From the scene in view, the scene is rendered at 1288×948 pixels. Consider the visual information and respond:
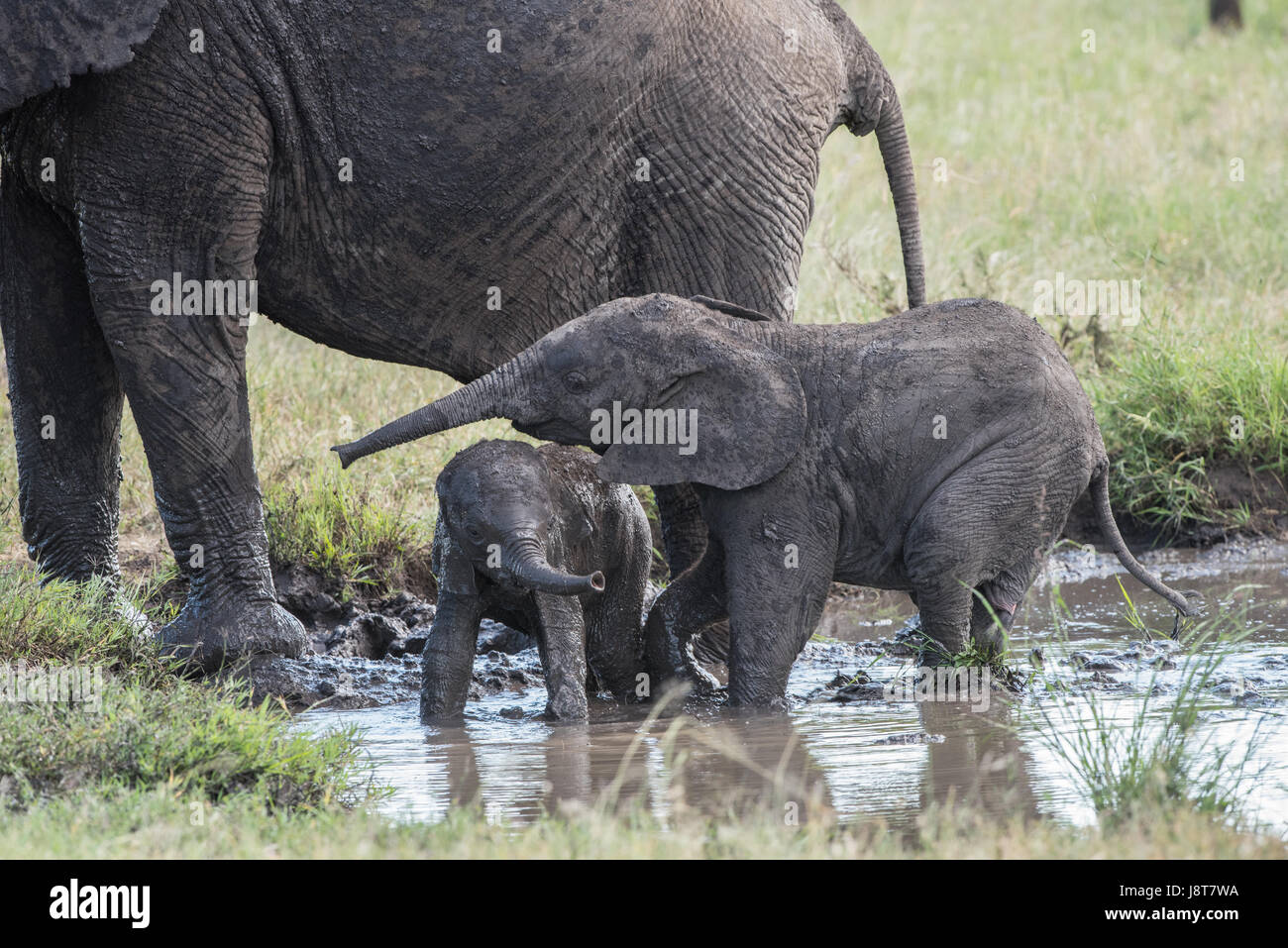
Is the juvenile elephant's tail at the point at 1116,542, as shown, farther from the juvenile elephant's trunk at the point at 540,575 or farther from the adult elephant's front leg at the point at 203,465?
the adult elephant's front leg at the point at 203,465

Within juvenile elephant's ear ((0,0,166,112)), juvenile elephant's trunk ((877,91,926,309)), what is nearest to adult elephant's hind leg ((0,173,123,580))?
juvenile elephant's ear ((0,0,166,112))

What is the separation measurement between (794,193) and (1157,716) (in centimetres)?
213

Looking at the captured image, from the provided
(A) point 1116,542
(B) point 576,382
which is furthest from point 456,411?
(A) point 1116,542

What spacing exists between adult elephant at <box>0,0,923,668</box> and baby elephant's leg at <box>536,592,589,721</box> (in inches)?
39.0

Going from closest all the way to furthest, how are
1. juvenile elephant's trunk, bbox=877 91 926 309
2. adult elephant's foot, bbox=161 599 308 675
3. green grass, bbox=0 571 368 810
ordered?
green grass, bbox=0 571 368 810 → adult elephant's foot, bbox=161 599 308 675 → juvenile elephant's trunk, bbox=877 91 926 309

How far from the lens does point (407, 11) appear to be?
18.8 ft

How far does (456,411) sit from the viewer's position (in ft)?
17.7

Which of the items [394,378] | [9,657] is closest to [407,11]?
[9,657]

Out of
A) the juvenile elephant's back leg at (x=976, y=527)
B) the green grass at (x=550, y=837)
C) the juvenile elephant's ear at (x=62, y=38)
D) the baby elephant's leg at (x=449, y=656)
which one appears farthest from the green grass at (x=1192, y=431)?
the juvenile elephant's ear at (x=62, y=38)

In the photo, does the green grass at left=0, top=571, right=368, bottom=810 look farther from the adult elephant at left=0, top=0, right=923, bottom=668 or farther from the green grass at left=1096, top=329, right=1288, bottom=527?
the green grass at left=1096, top=329, right=1288, bottom=527

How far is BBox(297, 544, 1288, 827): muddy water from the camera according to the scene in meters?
4.62

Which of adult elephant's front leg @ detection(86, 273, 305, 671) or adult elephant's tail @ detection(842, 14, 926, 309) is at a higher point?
adult elephant's tail @ detection(842, 14, 926, 309)

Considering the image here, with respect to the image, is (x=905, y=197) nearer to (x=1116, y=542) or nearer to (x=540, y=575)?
(x=1116, y=542)
